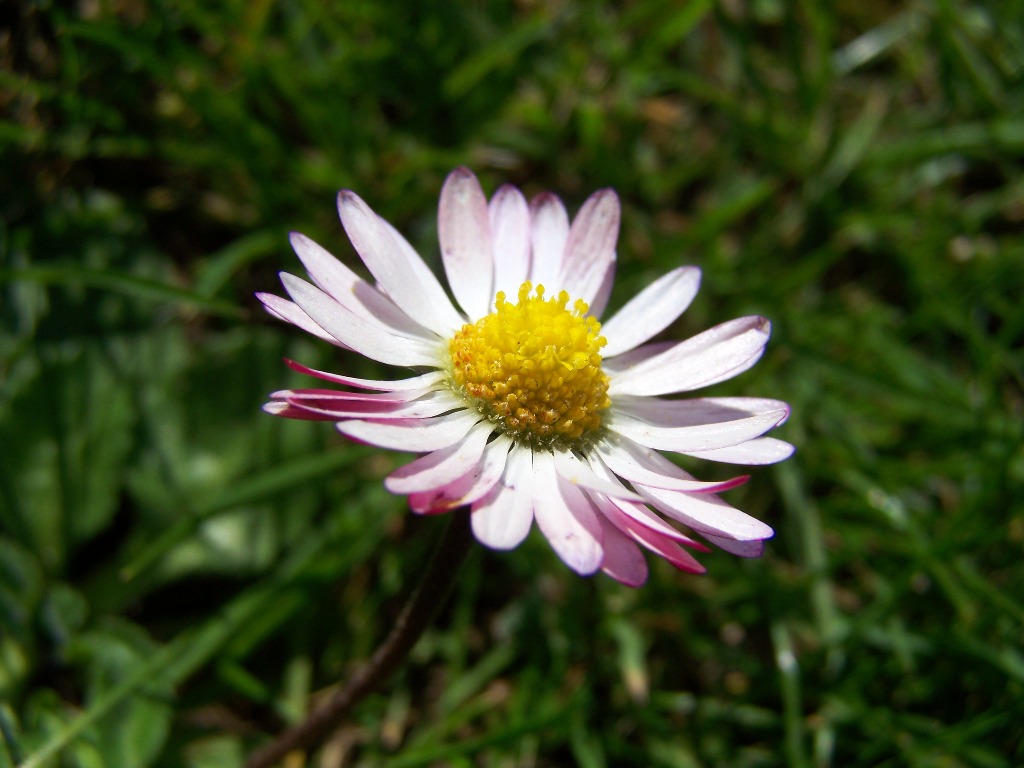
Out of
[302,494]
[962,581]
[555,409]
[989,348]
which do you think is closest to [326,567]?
[302,494]

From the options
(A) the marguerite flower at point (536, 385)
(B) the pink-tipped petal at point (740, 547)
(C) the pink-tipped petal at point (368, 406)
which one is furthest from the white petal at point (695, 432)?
(C) the pink-tipped petal at point (368, 406)

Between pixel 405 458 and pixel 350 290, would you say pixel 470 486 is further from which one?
pixel 405 458

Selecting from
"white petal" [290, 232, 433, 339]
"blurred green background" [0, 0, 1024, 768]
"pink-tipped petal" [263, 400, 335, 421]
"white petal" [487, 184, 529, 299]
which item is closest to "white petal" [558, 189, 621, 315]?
"white petal" [487, 184, 529, 299]

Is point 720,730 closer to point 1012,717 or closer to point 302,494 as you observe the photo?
point 1012,717

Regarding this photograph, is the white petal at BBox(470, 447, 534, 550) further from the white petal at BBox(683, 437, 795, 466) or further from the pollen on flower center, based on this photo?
the white petal at BBox(683, 437, 795, 466)

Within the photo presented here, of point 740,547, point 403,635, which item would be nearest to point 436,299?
point 403,635

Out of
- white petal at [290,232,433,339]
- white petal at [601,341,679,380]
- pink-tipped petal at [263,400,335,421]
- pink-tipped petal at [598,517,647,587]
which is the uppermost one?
white petal at [601,341,679,380]
